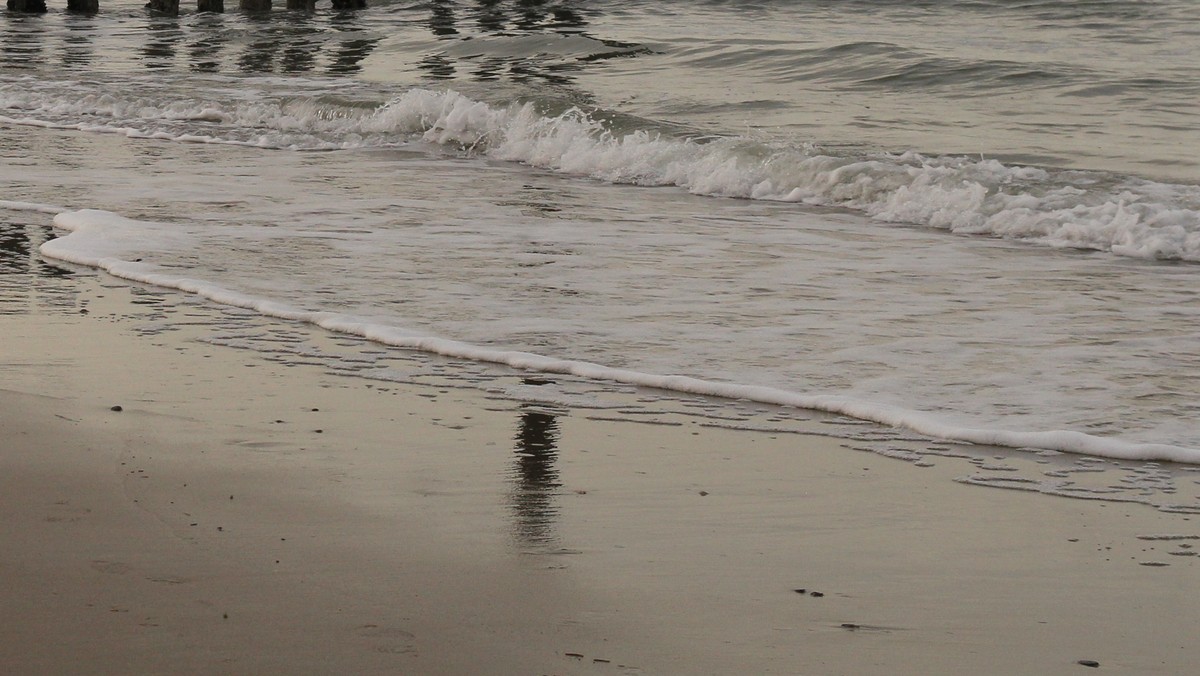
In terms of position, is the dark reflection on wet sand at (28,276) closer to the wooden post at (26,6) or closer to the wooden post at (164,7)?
the wooden post at (164,7)

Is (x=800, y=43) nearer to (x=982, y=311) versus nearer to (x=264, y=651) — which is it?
A: (x=982, y=311)

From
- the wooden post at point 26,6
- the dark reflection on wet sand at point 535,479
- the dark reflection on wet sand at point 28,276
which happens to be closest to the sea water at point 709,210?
the dark reflection on wet sand at point 28,276

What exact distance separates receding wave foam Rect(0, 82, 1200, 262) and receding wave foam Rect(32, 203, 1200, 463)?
3.65m

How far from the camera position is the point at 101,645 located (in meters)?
2.40

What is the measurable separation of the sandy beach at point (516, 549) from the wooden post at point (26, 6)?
23.4 m

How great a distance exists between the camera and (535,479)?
3.47 m

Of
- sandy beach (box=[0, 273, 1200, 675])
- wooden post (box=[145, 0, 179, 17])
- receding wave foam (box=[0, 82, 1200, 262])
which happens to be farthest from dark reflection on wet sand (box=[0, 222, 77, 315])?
wooden post (box=[145, 0, 179, 17])

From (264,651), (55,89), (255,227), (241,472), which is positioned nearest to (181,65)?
(55,89)

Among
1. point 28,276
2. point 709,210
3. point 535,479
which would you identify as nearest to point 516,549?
point 535,479

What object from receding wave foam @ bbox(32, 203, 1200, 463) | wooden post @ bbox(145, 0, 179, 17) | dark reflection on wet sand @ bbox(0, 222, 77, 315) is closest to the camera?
receding wave foam @ bbox(32, 203, 1200, 463)

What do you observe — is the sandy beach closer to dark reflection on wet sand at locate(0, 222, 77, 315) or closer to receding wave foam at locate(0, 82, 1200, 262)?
dark reflection on wet sand at locate(0, 222, 77, 315)

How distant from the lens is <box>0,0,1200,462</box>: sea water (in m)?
4.77

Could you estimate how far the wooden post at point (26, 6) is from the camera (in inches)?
1003

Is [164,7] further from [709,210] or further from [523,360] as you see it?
[523,360]
